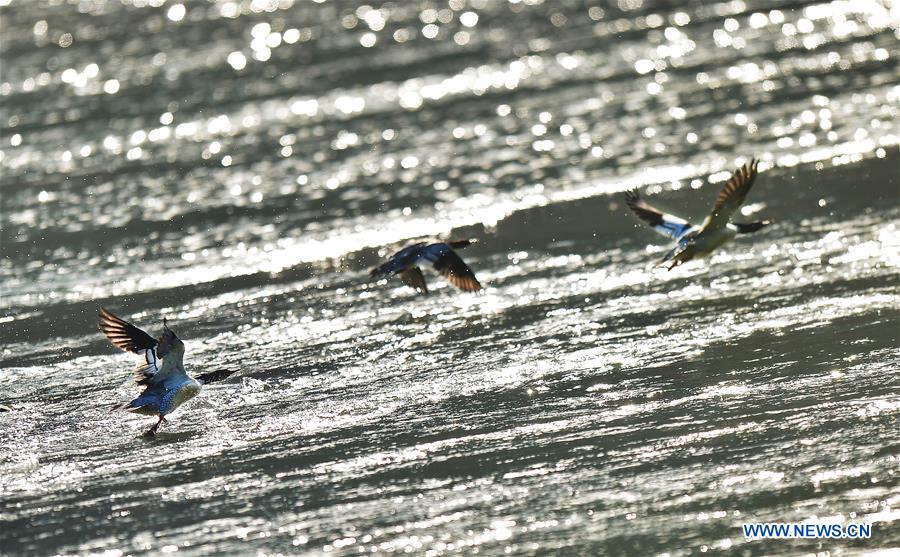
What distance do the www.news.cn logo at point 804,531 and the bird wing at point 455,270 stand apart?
2.63 m

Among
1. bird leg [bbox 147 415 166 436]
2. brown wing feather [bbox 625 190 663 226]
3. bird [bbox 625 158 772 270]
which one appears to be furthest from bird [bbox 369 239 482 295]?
bird leg [bbox 147 415 166 436]

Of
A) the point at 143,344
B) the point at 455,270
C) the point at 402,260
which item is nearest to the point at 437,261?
the point at 455,270

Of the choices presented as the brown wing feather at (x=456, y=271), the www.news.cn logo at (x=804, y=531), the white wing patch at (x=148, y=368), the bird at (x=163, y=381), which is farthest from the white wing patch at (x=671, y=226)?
the white wing patch at (x=148, y=368)

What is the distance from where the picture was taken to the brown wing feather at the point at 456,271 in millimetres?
7828

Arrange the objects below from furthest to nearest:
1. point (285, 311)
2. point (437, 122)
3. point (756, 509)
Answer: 1. point (437, 122)
2. point (285, 311)
3. point (756, 509)

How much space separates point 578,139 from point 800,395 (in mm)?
6551

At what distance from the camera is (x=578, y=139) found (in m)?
13.3

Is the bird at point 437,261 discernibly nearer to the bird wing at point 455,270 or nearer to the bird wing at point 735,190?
the bird wing at point 455,270

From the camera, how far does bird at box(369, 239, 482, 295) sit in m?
7.62

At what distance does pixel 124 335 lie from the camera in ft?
24.7

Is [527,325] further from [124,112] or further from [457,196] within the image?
[124,112]

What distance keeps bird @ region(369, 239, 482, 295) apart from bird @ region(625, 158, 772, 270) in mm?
1197

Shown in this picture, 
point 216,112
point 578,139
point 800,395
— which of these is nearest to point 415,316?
point 800,395

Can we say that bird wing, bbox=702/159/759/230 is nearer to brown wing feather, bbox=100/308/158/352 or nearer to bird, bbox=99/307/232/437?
bird, bbox=99/307/232/437
